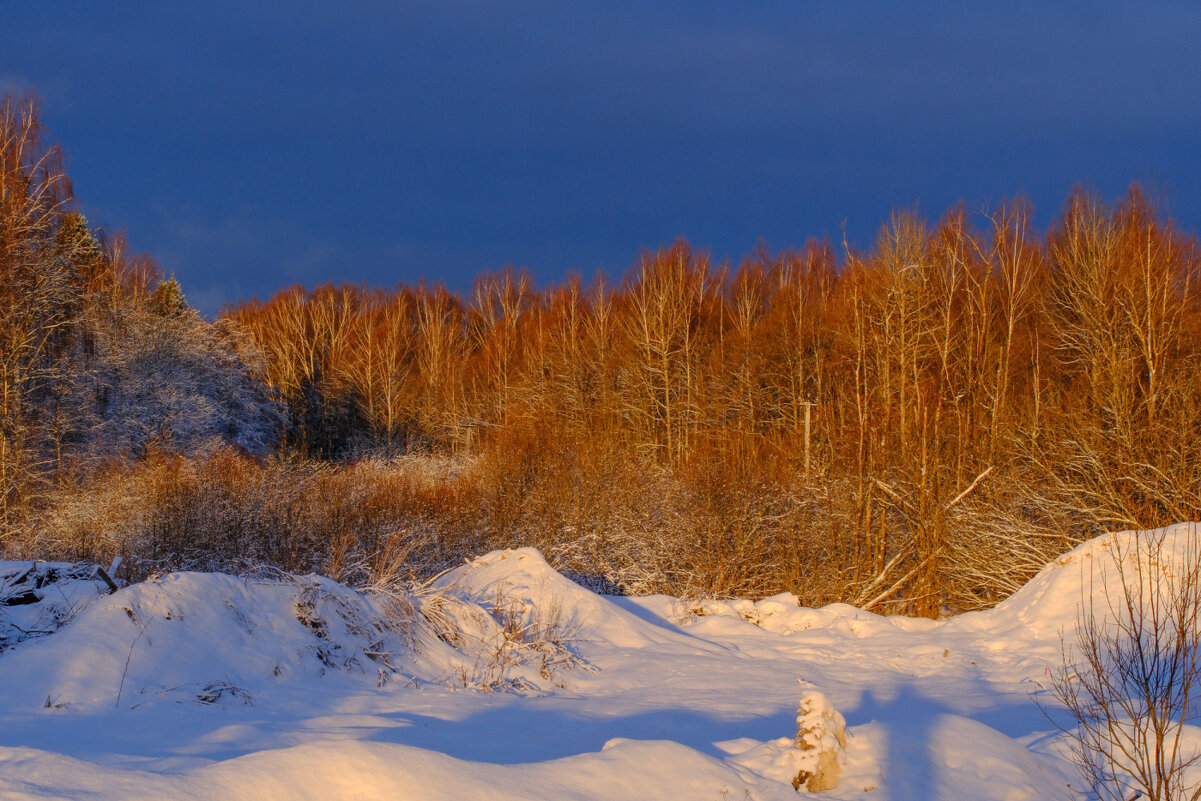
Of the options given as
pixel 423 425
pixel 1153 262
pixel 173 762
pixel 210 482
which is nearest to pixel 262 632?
pixel 173 762

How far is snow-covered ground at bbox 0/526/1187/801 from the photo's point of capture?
12.3 feet

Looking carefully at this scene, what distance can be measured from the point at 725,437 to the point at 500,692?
1267 centimetres

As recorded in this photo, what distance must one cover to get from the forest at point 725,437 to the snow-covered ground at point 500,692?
3089 mm

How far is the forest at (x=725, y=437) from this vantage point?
1420cm

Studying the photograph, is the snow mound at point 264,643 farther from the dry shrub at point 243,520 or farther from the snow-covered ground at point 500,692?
the dry shrub at point 243,520

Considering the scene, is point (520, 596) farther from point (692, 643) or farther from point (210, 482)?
point (210, 482)

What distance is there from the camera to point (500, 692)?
23.4 ft

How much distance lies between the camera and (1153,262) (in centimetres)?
1864

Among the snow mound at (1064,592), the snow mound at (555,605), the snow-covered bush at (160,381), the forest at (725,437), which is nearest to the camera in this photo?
the snow mound at (1064,592)

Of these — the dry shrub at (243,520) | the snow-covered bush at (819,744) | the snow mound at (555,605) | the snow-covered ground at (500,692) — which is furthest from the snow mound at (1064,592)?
the dry shrub at (243,520)

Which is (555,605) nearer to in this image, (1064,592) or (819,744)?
(819,744)

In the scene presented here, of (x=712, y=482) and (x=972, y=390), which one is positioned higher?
(x=972, y=390)

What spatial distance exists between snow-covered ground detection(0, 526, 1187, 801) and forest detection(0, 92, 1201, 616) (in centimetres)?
309

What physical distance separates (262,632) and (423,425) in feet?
110
